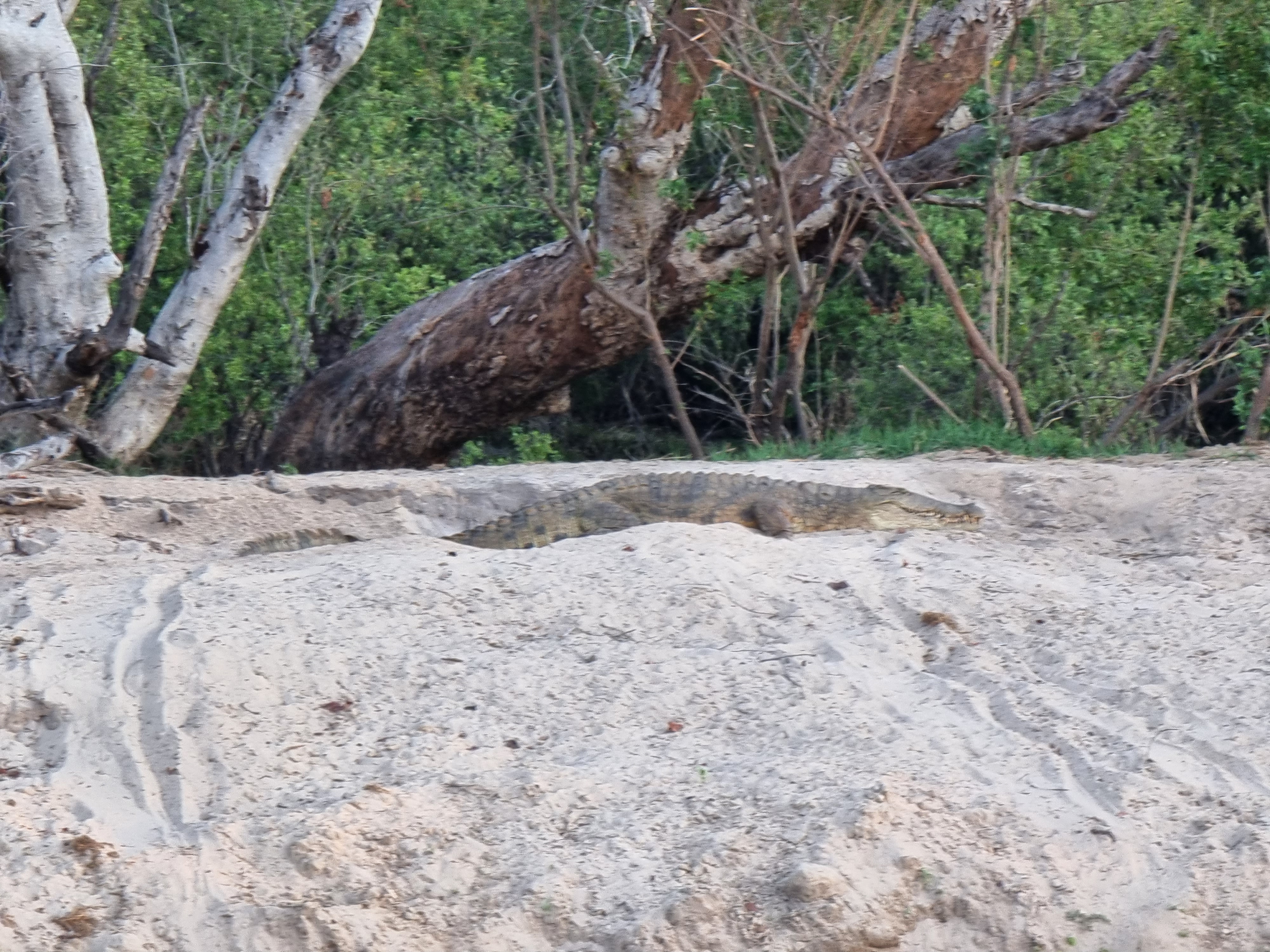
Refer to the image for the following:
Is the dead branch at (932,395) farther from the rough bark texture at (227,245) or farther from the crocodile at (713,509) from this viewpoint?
the rough bark texture at (227,245)

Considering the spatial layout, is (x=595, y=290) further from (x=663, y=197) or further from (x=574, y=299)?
(x=663, y=197)

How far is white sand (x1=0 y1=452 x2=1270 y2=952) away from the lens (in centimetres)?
344

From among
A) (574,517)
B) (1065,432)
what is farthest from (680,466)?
(1065,432)

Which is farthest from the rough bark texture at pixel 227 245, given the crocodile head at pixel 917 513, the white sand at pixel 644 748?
the crocodile head at pixel 917 513

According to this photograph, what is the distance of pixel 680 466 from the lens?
23.5 feet

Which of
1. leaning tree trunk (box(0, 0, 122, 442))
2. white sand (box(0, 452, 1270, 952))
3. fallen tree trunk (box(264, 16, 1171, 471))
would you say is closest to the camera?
white sand (box(0, 452, 1270, 952))

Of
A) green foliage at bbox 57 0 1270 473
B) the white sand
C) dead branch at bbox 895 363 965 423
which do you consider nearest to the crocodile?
the white sand

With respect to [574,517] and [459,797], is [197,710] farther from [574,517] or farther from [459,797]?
[574,517]

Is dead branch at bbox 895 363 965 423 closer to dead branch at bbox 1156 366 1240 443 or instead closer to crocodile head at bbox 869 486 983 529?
dead branch at bbox 1156 366 1240 443

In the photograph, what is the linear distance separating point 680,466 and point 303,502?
1.92 metres

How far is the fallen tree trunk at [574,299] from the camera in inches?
341

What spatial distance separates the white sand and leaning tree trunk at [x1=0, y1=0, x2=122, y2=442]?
11.7ft

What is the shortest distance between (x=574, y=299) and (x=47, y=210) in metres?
3.23

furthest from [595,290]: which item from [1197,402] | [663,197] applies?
[1197,402]
